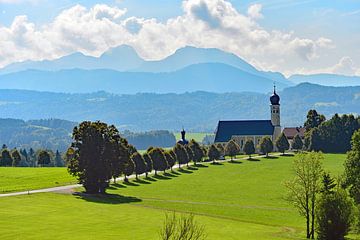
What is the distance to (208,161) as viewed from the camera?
15700cm

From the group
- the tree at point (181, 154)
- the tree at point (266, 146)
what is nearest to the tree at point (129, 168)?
the tree at point (181, 154)

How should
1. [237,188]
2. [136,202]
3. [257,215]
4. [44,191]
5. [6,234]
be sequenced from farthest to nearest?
[237,188] → [44,191] → [136,202] → [257,215] → [6,234]

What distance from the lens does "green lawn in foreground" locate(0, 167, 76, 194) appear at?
9387 centimetres

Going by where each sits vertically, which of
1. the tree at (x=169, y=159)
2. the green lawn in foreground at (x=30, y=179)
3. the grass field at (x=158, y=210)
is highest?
the tree at (x=169, y=159)

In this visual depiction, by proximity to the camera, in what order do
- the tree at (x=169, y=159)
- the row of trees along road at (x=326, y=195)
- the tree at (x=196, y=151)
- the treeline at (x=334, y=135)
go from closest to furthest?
1. the row of trees along road at (x=326, y=195)
2. the tree at (x=169, y=159)
3. the tree at (x=196, y=151)
4. the treeline at (x=334, y=135)

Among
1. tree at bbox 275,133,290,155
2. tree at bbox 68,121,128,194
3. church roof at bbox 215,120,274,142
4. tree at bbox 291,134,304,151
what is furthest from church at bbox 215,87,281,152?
tree at bbox 68,121,128,194

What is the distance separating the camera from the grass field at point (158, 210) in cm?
5303

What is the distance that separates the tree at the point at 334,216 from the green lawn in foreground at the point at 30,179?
4875cm

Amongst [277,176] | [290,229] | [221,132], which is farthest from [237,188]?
[221,132]

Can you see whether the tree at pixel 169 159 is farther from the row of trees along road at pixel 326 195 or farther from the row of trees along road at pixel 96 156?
the row of trees along road at pixel 326 195

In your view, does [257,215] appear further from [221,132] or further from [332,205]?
[221,132]

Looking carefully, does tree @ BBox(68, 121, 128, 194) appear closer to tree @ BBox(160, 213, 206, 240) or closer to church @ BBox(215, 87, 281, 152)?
tree @ BBox(160, 213, 206, 240)

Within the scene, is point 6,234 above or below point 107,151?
below

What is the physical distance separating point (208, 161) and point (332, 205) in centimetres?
10178
